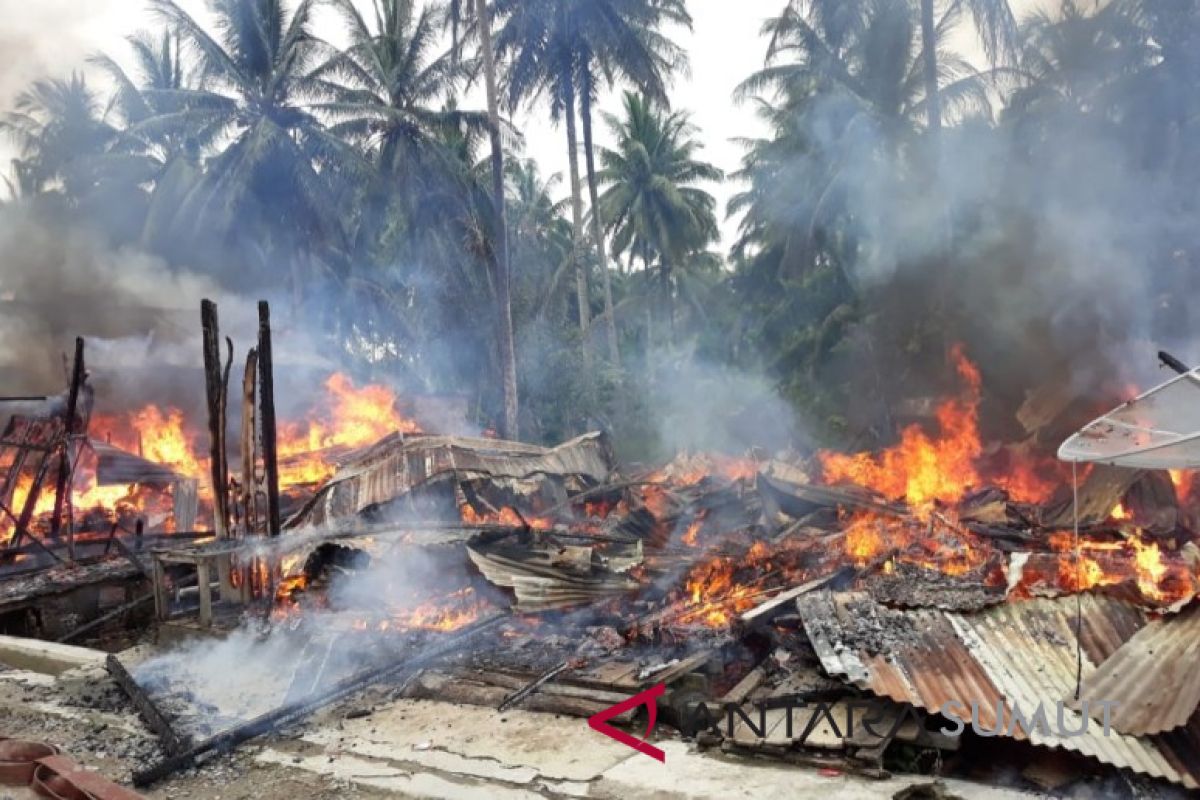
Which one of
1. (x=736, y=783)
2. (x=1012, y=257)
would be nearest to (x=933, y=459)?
(x=1012, y=257)

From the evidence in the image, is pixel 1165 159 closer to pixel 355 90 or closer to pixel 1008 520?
pixel 1008 520

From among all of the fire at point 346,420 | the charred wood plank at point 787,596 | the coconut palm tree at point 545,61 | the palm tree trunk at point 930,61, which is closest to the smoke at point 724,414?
the coconut palm tree at point 545,61

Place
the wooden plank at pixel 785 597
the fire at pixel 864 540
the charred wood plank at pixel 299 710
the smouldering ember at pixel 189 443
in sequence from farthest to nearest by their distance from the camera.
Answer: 1. the smouldering ember at pixel 189 443
2. the fire at pixel 864 540
3. the wooden plank at pixel 785 597
4. the charred wood plank at pixel 299 710

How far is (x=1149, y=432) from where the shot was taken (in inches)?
219

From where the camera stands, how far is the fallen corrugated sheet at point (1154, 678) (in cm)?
514

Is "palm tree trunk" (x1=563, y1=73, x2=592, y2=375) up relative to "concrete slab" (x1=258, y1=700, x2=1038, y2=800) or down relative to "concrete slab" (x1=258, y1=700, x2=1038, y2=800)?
up

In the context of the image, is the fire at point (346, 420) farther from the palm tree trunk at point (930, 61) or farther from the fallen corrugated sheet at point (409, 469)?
the palm tree trunk at point (930, 61)

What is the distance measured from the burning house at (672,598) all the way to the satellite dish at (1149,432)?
29 mm

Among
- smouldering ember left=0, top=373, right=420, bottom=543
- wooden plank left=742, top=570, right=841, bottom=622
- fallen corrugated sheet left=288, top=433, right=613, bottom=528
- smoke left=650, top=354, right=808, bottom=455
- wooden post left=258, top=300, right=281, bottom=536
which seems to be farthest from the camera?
smoke left=650, top=354, right=808, bottom=455

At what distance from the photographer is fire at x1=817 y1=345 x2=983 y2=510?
1681 centimetres

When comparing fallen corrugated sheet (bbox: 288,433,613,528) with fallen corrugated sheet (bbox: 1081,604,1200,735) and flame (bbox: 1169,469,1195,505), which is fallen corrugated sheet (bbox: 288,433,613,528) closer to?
fallen corrugated sheet (bbox: 1081,604,1200,735)

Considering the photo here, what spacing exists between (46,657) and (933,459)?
54.8 feet

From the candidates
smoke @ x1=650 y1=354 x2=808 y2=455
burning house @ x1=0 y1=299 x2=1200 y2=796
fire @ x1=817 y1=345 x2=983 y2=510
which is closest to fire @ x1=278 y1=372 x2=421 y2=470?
burning house @ x1=0 y1=299 x2=1200 y2=796

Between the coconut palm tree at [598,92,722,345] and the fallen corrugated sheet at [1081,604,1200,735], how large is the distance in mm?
29224
